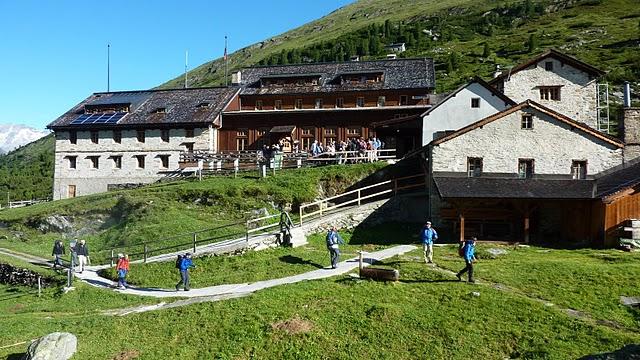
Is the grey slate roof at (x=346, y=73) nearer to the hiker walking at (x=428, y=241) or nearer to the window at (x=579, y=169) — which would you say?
the window at (x=579, y=169)

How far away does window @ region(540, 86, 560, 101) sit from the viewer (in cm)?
4234

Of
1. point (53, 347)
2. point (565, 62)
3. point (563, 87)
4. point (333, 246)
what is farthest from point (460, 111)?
point (53, 347)

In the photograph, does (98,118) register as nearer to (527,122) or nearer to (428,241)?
(428,241)

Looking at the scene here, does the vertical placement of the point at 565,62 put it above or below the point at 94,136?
above

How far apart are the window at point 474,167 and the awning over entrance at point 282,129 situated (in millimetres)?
23675

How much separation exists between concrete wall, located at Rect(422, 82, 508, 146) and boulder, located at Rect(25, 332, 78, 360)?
27.9 metres

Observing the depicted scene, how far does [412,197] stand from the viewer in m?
32.2

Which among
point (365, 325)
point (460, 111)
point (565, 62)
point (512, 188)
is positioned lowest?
point (365, 325)

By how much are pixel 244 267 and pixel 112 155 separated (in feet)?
107

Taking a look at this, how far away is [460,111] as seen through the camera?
3738cm

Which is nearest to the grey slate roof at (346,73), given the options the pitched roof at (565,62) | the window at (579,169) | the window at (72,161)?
the pitched roof at (565,62)

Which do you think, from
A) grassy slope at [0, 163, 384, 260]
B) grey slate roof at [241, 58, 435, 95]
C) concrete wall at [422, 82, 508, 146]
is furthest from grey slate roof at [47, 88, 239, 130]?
concrete wall at [422, 82, 508, 146]

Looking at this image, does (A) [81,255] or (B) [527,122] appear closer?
(A) [81,255]

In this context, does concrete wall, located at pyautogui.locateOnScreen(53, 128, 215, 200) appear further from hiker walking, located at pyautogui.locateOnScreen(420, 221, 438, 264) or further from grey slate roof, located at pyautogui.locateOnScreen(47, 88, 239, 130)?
hiker walking, located at pyautogui.locateOnScreen(420, 221, 438, 264)
